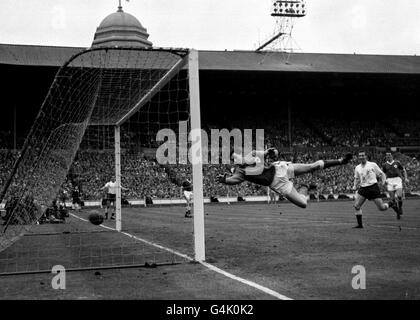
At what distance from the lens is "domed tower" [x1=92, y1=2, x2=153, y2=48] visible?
204 feet

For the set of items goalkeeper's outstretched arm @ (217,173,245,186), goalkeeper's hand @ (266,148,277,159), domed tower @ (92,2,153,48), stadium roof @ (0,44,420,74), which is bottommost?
goalkeeper's outstretched arm @ (217,173,245,186)

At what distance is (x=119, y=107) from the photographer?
16781 mm

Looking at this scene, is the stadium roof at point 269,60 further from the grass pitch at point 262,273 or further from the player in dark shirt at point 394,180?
the grass pitch at point 262,273

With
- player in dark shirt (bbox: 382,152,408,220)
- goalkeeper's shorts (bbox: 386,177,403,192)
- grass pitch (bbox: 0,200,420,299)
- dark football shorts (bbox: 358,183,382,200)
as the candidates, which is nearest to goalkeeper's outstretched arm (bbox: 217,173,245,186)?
grass pitch (bbox: 0,200,420,299)

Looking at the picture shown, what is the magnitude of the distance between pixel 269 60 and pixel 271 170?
39014mm

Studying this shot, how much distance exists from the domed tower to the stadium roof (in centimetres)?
1459

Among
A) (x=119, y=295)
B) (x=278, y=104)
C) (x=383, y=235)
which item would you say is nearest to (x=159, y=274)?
(x=119, y=295)

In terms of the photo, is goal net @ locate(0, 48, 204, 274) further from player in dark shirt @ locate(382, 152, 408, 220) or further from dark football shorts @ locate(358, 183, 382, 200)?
player in dark shirt @ locate(382, 152, 408, 220)

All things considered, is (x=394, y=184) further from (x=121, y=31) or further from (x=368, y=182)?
(x=121, y=31)

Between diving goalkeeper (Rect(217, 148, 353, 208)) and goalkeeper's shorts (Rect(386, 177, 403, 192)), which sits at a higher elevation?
diving goalkeeper (Rect(217, 148, 353, 208))

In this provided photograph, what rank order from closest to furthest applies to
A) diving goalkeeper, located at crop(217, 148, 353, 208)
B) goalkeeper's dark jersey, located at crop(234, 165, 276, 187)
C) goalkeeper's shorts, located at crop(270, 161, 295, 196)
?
1. diving goalkeeper, located at crop(217, 148, 353, 208)
2. goalkeeper's dark jersey, located at crop(234, 165, 276, 187)
3. goalkeeper's shorts, located at crop(270, 161, 295, 196)

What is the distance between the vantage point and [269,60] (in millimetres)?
49875

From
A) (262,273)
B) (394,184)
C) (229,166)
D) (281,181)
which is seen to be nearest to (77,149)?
(281,181)
